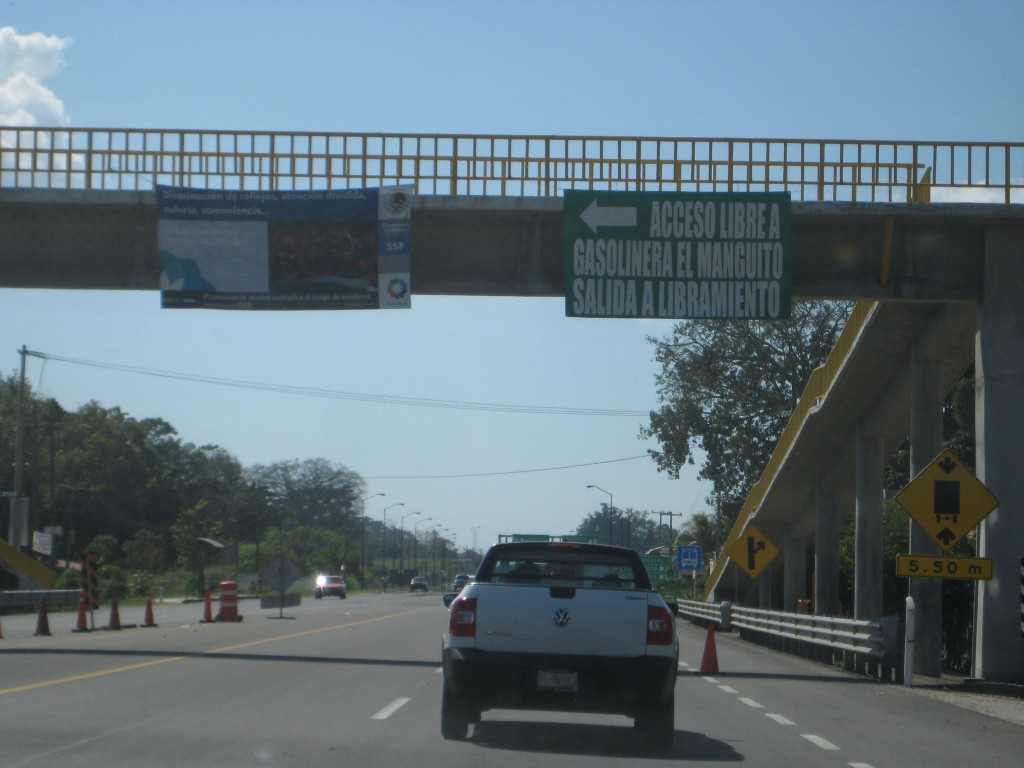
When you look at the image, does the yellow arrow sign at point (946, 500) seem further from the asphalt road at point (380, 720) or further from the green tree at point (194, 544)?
the green tree at point (194, 544)

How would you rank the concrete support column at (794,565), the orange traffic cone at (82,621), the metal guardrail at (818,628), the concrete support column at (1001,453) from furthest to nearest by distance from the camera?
the concrete support column at (794,565)
the orange traffic cone at (82,621)
the concrete support column at (1001,453)
the metal guardrail at (818,628)

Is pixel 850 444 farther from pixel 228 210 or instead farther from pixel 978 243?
pixel 228 210

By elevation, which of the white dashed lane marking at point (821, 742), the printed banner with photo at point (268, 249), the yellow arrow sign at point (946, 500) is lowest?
the white dashed lane marking at point (821, 742)

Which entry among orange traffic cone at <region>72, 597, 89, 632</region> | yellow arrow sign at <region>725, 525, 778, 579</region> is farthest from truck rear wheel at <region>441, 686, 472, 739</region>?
yellow arrow sign at <region>725, 525, 778, 579</region>

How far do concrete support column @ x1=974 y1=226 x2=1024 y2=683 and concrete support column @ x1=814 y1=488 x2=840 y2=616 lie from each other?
493 inches

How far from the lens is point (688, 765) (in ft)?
31.2

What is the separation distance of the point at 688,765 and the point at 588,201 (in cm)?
1386

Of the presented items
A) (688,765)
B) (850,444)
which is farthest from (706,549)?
(688,765)

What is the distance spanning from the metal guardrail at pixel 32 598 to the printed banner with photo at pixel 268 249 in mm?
18119

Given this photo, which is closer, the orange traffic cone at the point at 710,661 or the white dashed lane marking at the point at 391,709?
the white dashed lane marking at the point at 391,709

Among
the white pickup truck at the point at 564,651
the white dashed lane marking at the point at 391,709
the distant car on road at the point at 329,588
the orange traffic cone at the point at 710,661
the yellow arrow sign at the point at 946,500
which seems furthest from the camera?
the distant car on road at the point at 329,588

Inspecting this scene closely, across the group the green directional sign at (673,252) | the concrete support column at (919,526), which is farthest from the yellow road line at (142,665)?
the concrete support column at (919,526)

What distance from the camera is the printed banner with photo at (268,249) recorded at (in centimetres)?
2281

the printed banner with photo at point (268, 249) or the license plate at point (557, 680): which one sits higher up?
the printed banner with photo at point (268, 249)
